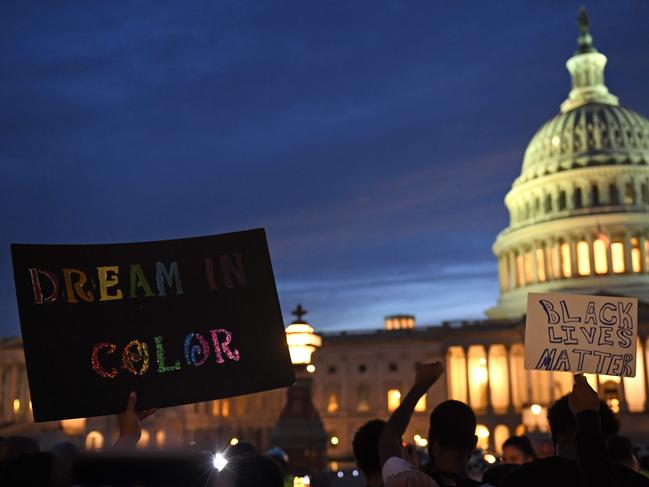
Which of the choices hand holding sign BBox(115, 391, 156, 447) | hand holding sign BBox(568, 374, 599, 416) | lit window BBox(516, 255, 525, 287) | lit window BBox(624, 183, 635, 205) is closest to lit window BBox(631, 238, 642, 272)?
lit window BBox(624, 183, 635, 205)

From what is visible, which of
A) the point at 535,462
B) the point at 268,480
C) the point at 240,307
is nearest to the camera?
the point at 535,462

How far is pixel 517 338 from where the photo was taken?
3536 inches

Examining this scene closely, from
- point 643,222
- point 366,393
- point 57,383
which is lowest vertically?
point 366,393

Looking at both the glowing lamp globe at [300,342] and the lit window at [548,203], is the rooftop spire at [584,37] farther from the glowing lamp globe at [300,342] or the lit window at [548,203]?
the glowing lamp globe at [300,342]

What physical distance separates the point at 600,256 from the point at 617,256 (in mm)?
1852

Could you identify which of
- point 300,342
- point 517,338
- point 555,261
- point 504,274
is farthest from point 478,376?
point 300,342

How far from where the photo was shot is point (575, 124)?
4380 inches

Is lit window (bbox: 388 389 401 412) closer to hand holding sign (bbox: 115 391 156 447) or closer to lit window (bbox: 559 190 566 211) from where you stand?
lit window (bbox: 559 190 566 211)

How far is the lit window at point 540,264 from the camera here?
346 feet

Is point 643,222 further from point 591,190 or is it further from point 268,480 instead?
point 268,480

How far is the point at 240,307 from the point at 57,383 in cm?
185

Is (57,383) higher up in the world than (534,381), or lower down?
higher up

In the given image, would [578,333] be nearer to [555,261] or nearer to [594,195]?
[555,261]

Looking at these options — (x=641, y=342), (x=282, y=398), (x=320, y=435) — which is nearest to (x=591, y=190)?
(x=641, y=342)
